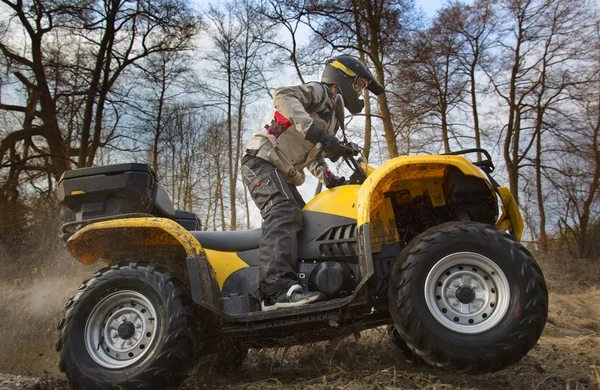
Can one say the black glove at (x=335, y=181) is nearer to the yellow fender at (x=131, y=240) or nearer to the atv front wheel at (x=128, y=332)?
the yellow fender at (x=131, y=240)

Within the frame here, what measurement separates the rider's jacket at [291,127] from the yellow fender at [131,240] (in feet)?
2.99

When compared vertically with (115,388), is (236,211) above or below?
above

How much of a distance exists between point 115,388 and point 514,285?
2.57m

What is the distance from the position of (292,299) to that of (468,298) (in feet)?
3.70

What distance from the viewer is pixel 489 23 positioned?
14883mm

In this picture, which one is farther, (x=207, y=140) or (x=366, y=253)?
(x=207, y=140)

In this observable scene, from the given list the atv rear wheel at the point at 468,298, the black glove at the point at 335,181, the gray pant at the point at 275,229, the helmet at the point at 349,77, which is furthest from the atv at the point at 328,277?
the helmet at the point at 349,77

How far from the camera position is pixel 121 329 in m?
3.24

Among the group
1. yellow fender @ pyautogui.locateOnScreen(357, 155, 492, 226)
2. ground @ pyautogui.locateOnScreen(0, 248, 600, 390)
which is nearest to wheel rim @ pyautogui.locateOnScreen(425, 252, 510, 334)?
ground @ pyautogui.locateOnScreen(0, 248, 600, 390)

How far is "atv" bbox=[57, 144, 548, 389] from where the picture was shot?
2.75m

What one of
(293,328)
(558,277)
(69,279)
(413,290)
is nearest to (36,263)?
(69,279)

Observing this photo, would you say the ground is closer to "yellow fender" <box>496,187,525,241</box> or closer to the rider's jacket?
"yellow fender" <box>496,187,525,241</box>

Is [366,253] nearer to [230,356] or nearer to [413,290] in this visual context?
[413,290]

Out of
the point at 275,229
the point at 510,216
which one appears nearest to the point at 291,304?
the point at 275,229
